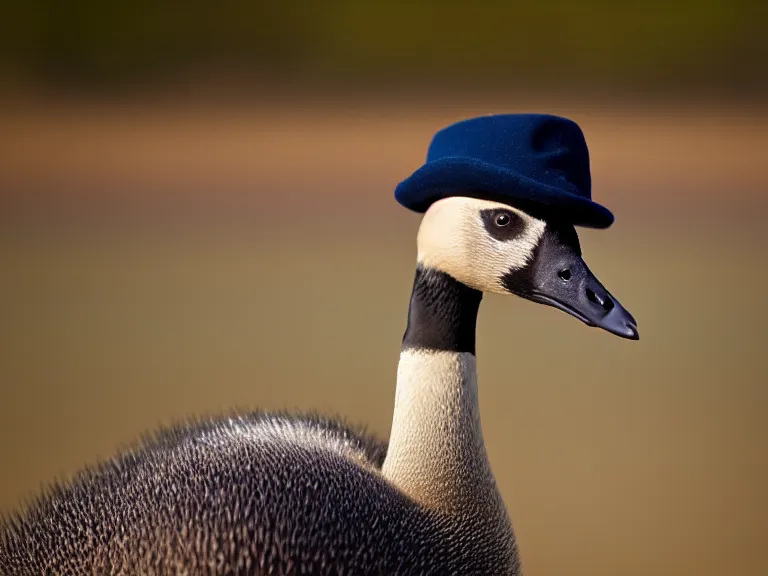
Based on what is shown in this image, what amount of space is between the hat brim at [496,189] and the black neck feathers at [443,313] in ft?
0.25

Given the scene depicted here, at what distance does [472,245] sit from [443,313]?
0.22 ft

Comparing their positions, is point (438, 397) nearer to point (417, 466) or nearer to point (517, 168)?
point (417, 466)

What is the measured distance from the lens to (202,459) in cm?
84

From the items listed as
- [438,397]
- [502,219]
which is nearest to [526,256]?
[502,219]

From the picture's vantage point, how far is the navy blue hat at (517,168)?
81cm

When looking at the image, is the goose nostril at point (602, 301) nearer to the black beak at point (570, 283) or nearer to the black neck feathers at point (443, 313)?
the black beak at point (570, 283)

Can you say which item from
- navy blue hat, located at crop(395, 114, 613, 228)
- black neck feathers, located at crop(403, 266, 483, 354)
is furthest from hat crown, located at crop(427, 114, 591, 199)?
black neck feathers, located at crop(403, 266, 483, 354)

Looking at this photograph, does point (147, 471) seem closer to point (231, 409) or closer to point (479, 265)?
point (231, 409)

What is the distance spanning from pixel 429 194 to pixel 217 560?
356 millimetres

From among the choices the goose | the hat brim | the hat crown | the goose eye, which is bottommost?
the goose

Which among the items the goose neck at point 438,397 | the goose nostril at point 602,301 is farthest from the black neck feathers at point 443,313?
the goose nostril at point 602,301

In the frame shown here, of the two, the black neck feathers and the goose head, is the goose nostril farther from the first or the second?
the black neck feathers

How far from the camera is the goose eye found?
832mm

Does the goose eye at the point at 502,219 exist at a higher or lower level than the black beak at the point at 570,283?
higher
